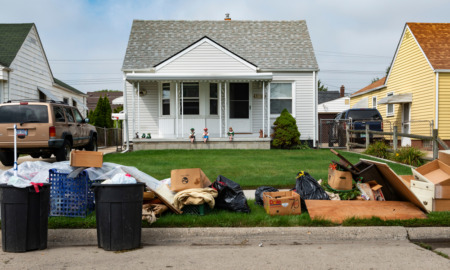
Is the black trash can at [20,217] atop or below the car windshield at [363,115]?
below

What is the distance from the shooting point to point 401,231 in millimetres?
5910

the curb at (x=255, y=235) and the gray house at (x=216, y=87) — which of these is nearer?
the curb at (x=255, y=235)

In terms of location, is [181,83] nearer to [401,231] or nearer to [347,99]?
[401,231]

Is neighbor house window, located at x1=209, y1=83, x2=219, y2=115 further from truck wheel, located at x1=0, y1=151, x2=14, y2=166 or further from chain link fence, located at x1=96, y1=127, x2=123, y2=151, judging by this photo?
truck wheel, located at x1=0, y1=151, x2=14, y2=166

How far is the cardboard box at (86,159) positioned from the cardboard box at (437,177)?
5.29m

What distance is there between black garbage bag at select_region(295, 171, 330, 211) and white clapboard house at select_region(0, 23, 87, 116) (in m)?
16.5

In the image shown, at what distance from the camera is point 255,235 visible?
5.84 meters

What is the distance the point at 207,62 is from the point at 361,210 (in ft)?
46.0

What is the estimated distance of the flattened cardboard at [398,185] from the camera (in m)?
6.62

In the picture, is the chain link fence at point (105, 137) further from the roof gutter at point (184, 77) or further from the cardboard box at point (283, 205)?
the cardboard box at point (283, 205)

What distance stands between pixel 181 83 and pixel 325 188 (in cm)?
1152

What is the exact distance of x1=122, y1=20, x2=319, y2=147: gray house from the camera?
18969 mm

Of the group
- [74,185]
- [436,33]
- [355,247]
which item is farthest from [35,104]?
[436,33]

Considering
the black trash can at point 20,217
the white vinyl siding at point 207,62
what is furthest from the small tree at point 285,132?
the black trash can at point 20,217
